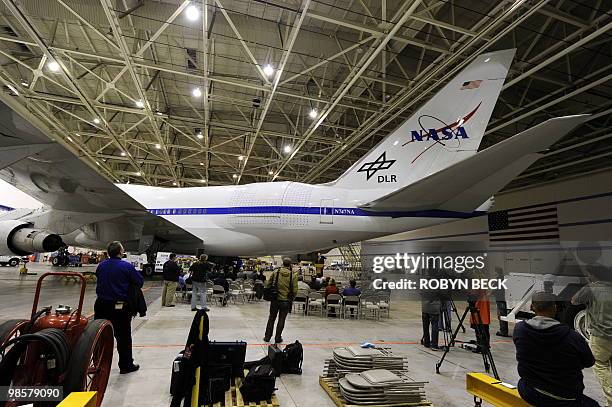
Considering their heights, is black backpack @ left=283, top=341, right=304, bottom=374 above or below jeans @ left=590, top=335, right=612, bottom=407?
below

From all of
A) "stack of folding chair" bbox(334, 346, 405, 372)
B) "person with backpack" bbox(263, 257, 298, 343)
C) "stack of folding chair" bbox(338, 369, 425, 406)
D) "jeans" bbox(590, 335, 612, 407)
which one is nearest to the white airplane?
"jeans" bbox(590, 335, 612, 407)

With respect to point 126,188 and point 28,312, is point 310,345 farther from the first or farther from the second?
point 126,188

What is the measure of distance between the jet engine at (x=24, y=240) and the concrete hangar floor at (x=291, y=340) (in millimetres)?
1504

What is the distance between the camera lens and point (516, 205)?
75.9 ft

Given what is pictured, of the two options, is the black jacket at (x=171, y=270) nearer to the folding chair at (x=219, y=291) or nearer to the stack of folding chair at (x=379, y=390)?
the folding chair at (x=219, y=291)

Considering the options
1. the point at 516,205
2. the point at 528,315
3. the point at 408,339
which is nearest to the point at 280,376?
the point at 408,339

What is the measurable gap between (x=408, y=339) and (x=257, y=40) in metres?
9.87

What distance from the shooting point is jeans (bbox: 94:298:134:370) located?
4.50m

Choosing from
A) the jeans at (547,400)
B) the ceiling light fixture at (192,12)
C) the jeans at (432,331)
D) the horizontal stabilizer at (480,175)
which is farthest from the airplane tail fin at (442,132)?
the jeans at (547,400)

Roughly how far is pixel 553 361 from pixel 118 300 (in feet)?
15.3

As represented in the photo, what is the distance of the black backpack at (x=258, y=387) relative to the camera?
3.71 meters

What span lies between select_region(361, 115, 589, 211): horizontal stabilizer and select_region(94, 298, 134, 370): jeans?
6133 millimetres

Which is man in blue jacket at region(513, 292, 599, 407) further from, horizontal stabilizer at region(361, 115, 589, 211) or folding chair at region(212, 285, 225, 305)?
folding chair at region(212, 285, 225, 305)

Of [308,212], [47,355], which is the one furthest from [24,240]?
[47,355]
